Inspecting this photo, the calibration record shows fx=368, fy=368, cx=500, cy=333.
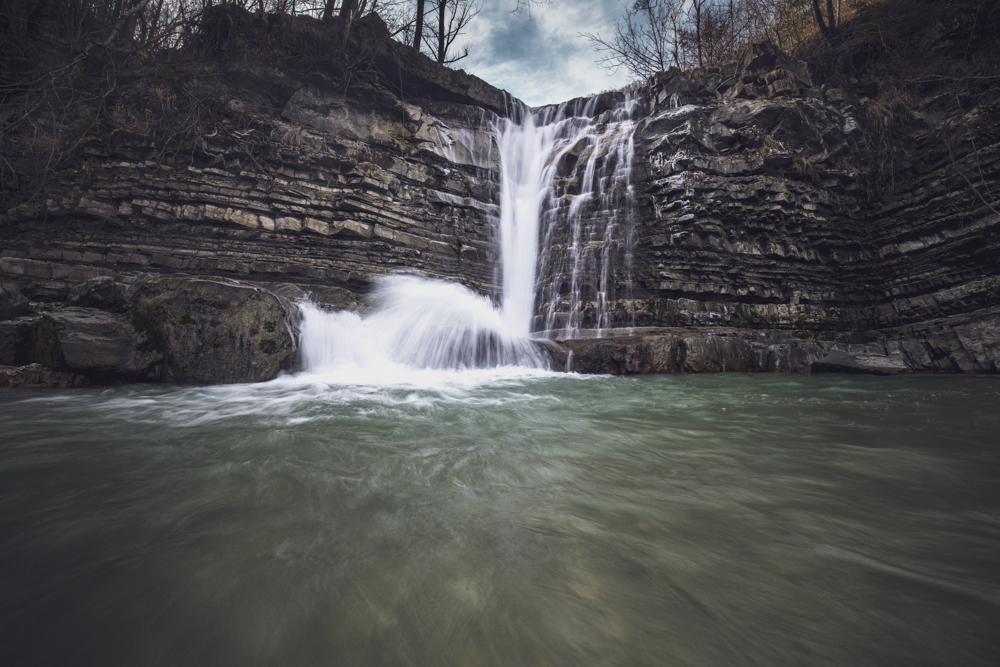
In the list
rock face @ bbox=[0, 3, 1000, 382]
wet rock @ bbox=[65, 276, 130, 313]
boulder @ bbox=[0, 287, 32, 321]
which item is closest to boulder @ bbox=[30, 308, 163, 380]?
wet rock @ bbox=[65, 276, 130, 313]

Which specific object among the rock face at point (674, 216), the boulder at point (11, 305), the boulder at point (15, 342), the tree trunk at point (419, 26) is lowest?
the boulder at point (15, 342)

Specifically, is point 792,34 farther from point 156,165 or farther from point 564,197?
point 156,165

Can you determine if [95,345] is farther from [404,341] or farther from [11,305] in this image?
[404,341]

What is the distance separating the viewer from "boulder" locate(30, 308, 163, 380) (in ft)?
15.0

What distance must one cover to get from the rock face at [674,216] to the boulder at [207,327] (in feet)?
0.81

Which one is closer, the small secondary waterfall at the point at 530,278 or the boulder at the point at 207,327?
the boulder at the point at 207,327

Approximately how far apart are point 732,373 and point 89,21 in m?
16.1

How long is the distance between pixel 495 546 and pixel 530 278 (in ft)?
32.9

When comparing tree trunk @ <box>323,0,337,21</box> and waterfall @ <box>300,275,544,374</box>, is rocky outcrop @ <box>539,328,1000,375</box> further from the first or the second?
tree trunk @ <box>323,0,337,21</box>

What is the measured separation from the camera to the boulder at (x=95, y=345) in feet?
15.0

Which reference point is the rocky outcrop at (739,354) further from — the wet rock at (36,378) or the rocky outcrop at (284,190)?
the wet rock at (36,378)

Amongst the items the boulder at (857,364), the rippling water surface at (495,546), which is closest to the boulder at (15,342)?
the rippling water surface at (495,546)

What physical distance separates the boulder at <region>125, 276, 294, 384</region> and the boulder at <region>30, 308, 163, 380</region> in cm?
13

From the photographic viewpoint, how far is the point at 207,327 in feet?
16.9
